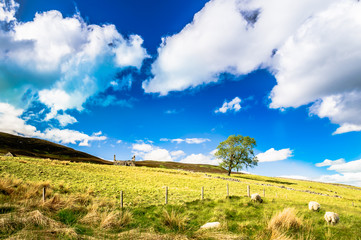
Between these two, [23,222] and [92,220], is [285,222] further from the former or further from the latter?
[23,222]

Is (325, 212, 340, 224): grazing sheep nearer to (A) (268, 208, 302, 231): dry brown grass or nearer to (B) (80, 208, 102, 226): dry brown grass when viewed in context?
(A) (268, 208, 302, 231): dry brown grass

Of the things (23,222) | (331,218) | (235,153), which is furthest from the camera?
(235,153)

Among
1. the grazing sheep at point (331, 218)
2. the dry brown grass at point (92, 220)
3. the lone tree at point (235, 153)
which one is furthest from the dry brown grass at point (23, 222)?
the lone tree at point (235, 153)

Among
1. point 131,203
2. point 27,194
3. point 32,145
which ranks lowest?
point 131,203

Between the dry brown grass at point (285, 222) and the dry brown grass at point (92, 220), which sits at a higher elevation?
the dry brown grass at point (285, 222)

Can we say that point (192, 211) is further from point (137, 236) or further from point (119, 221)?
point (137, 236)

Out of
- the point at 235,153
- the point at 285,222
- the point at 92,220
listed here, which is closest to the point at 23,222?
the point at 92,220

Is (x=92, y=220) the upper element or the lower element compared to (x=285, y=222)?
lower

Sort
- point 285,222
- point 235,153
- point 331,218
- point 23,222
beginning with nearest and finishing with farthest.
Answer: point 23,222, point 285,222, point 331,218, point 235,153

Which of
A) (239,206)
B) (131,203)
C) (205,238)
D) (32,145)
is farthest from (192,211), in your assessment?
(32,145)

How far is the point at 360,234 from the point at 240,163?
46.6 meters

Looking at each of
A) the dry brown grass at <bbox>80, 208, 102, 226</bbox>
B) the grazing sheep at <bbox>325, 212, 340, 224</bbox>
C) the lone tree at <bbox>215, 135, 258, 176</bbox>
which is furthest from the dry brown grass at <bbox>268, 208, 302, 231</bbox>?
the lone tree at <bbox>215, 135, 258, 176</bbox>

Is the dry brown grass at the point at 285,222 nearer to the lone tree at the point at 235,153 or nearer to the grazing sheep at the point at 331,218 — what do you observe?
the grazing sheep at the point at 331,218

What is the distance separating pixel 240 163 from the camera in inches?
2149
